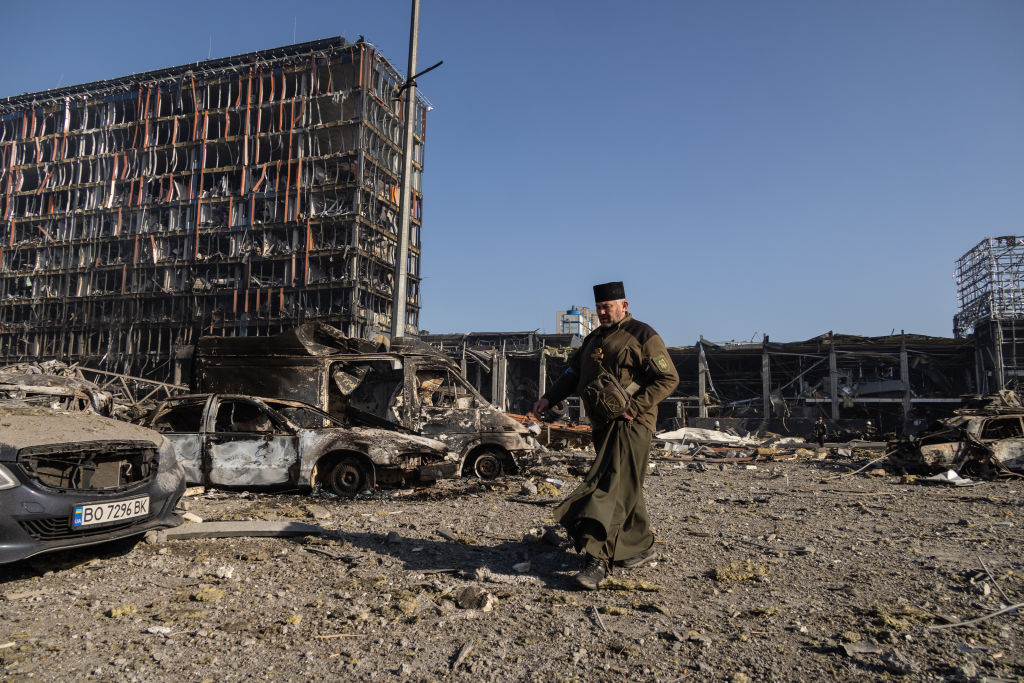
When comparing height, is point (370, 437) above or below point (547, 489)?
above

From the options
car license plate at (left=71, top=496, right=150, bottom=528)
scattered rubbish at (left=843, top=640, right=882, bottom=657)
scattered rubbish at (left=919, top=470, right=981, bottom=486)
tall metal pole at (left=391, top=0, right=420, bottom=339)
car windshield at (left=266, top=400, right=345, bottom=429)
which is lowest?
scattered rubbish at (left=919, top=470, right=981, bottom=486)

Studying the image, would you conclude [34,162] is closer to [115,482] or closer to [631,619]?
[115,482]

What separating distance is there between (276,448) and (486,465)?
3.22 metres

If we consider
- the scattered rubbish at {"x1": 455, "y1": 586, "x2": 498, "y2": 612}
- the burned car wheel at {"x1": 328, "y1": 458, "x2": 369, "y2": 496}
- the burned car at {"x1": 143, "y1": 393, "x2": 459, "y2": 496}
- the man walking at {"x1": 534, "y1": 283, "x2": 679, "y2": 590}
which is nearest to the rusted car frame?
the burned car at {"x1": 143, "y1": 393, "x2": 459, "y2": 496}

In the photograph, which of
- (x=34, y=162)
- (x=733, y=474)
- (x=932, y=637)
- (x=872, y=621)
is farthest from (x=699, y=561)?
(x=34, y=162)

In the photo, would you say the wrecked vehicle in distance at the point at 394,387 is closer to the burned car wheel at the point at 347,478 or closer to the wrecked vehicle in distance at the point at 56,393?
the burned car wheel at the point at 347,478

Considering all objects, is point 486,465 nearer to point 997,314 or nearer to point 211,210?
point 997,314

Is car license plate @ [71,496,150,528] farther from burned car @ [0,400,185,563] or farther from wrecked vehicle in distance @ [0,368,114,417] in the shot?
wrecked vehicle in distance @ [0,368,114,417]

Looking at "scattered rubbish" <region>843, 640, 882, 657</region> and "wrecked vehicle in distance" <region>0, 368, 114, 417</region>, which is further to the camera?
"wrecked vehicle in distance" <region>0, 368, 114, 417</region>

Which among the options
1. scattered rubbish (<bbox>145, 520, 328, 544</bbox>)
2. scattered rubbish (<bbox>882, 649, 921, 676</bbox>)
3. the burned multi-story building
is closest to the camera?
scattered rubbish (<bbox>882, 649, 921, 676</bbox>)

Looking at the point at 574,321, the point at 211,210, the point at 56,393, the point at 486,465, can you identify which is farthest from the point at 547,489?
the point at 574,321

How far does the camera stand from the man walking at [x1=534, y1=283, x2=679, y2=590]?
384 centimetres

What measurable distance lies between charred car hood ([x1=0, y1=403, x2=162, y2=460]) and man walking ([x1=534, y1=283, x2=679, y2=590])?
3345mm

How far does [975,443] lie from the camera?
10797mm
